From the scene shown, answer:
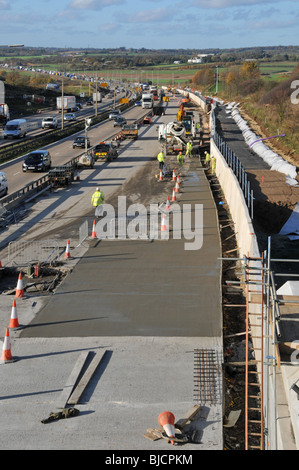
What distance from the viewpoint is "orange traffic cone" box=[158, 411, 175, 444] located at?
10.0m

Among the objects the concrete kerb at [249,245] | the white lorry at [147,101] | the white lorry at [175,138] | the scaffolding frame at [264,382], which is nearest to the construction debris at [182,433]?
the scaffolding frame at [264,382]

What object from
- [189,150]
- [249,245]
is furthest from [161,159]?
[249,245]

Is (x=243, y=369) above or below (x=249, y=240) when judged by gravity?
below

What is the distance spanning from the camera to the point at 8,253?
21484 mm

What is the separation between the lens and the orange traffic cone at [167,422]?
33.0 ft

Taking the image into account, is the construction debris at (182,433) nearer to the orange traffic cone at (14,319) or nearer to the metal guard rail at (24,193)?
the orange traffic cone at (14,319)

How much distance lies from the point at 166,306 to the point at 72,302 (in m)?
2.48

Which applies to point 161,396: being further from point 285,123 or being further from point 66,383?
Result: point 285,123

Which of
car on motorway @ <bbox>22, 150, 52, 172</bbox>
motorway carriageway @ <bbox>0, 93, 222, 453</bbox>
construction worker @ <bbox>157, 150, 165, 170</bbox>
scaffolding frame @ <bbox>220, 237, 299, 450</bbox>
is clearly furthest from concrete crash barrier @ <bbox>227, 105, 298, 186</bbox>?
scaffolding frame @ <bbox>220, 237, 299, 450</bbox>

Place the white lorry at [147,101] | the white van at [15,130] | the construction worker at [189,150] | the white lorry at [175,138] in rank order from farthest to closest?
the white lorry at [147,101], the white van at [15,130], the white lorry at [175,138], the construction worker at [189,150]

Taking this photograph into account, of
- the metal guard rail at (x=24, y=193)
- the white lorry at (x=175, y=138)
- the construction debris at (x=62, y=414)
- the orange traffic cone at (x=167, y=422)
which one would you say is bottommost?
the metal guard rail at (x=24, y=193)

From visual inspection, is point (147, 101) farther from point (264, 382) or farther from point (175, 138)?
point (264, 382)

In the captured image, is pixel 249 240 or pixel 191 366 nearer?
pixel 191 366
